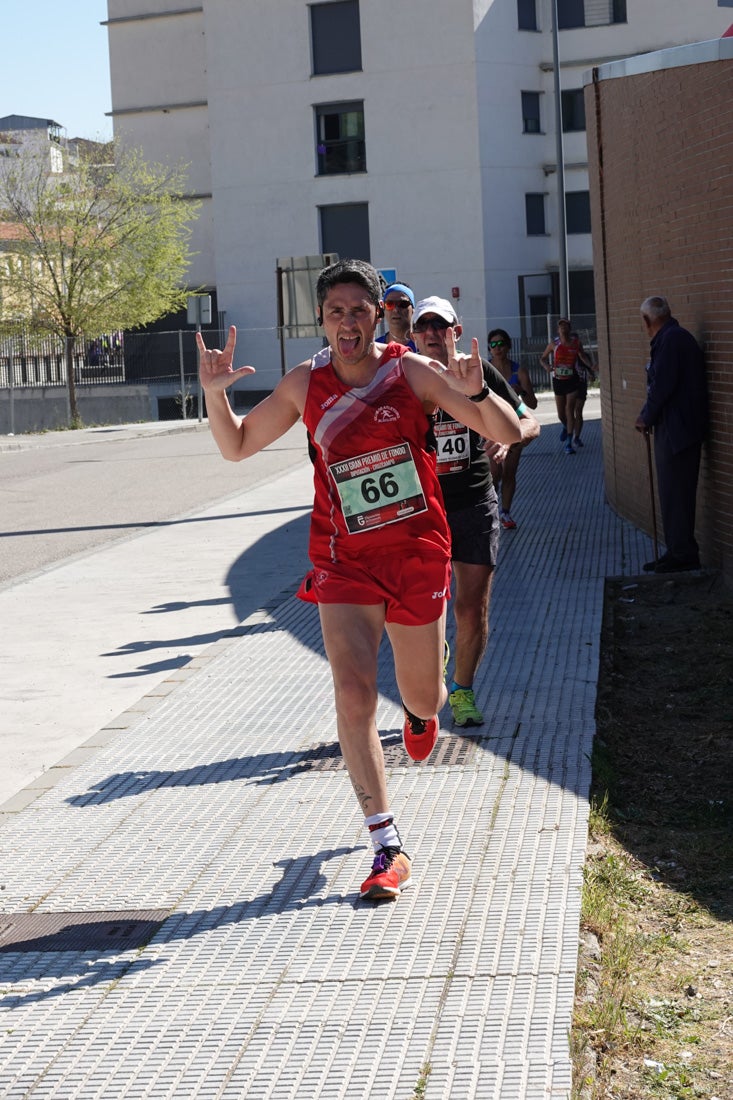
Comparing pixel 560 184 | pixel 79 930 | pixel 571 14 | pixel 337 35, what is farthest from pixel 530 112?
pixel 79 930

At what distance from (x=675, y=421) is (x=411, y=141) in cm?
3918

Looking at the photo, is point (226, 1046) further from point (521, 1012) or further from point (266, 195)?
point (266, 195)

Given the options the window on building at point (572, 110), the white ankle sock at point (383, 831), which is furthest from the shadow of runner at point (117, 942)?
the window on building at point (572, 110)

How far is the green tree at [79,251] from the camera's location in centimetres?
4072

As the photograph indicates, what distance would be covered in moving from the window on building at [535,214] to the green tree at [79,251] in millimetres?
12761

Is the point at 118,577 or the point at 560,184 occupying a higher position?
the point at 560,184

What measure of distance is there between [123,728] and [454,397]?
3.05 m

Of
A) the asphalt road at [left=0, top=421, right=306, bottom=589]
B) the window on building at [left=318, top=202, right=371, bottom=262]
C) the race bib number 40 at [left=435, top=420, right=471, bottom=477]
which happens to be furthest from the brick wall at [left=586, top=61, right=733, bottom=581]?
the window on building at [left=318, top=202, right=371, bottom=262]

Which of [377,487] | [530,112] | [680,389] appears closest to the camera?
[377,487]

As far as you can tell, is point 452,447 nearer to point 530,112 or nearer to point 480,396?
point 480,396

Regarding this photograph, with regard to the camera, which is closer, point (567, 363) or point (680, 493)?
point (680, 493)

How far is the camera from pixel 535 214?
1971 inches

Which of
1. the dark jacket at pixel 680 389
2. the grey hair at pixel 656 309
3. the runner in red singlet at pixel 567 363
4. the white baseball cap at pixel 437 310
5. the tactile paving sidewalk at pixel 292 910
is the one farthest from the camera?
the runner in red singlet at pixel 567 363

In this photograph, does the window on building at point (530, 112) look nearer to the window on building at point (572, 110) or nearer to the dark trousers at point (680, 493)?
the window on building at point (572, 110)
